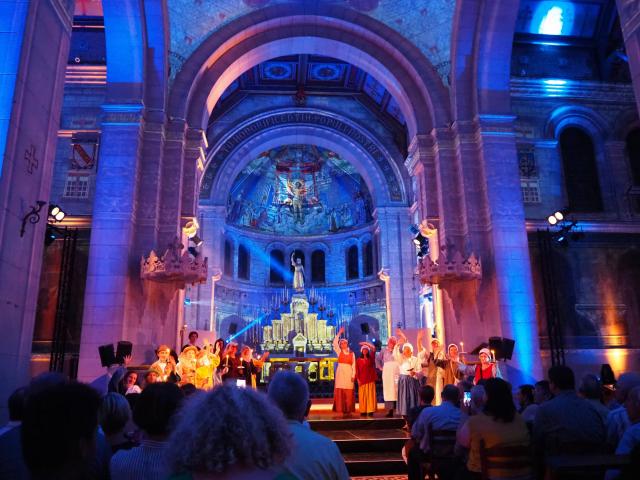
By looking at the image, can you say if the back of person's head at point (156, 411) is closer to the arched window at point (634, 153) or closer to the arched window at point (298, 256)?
the arched window at point (634, 153)

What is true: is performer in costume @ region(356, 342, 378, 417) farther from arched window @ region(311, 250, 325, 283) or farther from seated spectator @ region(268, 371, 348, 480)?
arched window @ region(311, 250, 325, 283)

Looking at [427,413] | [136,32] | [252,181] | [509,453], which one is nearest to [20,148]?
[427,413]

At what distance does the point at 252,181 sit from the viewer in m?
26.3

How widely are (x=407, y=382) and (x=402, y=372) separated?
0.55m

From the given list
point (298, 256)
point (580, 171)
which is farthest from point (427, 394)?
point (298, 256)

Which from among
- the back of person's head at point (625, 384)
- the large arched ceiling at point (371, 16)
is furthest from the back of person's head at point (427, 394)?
the large arched ceiling at point (371, 16)

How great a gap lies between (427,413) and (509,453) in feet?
5.37

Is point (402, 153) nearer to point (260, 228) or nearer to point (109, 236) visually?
point (260, 228)

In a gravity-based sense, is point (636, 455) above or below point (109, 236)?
below

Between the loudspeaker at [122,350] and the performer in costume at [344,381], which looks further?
the performer in costume at [344,381]

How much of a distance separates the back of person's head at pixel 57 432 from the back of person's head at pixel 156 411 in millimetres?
694

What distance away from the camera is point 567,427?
3.63 metres

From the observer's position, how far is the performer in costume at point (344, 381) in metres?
10.7

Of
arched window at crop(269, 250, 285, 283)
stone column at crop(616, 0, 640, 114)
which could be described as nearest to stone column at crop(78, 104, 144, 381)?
stone column at crop(616, 0, 640, 114)
